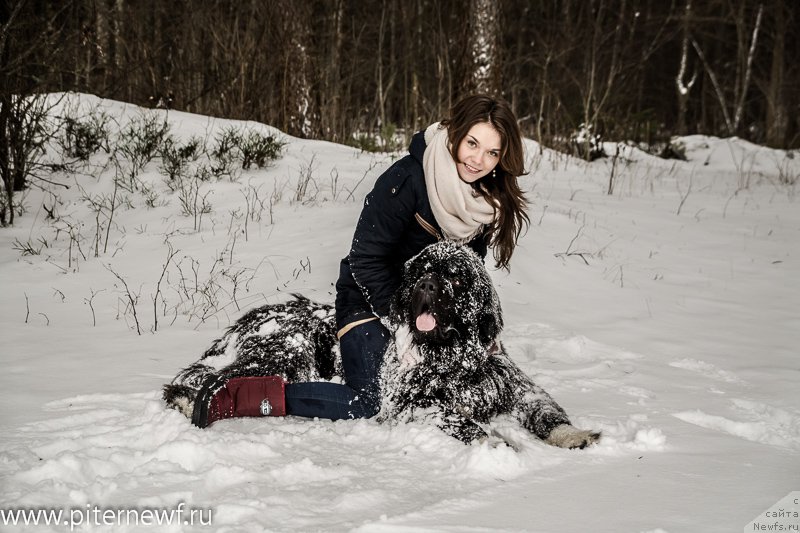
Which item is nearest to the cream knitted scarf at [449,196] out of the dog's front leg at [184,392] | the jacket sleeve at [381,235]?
the jacket sleeve at [381,235]

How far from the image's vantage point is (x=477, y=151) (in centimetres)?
308

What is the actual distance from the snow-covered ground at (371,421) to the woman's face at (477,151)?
1.17m

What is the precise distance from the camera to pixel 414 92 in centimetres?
969

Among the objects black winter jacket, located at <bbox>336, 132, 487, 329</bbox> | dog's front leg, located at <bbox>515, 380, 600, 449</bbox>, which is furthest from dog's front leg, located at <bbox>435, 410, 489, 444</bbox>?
black winter jacket, located at <bbox>336, 132, 487, 329</bbox>

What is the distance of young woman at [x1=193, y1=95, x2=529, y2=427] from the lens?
3.06 metres

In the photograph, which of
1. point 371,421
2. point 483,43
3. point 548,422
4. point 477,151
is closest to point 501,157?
point 477,151

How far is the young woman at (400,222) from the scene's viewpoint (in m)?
3.06

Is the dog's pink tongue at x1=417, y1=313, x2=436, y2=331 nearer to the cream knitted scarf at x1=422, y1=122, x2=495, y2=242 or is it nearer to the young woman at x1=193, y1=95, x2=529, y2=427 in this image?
the young woman at x1=193, y1=95, x2=529, y2=427

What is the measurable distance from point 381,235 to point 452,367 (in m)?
0.69

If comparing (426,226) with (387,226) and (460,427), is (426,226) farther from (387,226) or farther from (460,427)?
(460,427)

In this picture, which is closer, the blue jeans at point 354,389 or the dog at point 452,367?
the dog at point 452,367

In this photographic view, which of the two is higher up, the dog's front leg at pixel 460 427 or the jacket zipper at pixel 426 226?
the jacket zipper at pixel 426 226

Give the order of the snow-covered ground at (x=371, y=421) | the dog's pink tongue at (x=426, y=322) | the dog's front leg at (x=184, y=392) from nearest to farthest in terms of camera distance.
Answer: the snow-covered ground at (x=371, y=421), the dog's pink tongue at (x=426, y=322), the dog's front leg at (x=184, y=392)

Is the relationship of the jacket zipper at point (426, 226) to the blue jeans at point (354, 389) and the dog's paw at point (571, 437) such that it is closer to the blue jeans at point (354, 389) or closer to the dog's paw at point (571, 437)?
the blue jeans at point (354, 389)
